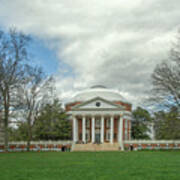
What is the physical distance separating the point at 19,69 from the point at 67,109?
40.4 m

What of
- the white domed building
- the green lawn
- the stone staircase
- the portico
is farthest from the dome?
the green lawn

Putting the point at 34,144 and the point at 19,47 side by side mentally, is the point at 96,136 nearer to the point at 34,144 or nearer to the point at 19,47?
the point at 34,144

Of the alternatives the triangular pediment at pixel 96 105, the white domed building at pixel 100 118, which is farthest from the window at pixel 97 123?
the triangular pediment at pixel 96 105

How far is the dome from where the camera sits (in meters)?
75.4

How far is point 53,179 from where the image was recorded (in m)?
13.0

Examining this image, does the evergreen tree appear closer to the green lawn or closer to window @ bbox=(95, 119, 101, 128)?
window @ bbox=(95, 119, 101, 128)

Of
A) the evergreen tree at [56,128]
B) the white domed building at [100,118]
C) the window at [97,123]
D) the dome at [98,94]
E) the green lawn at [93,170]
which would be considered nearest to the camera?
the green lawn at [93,170]

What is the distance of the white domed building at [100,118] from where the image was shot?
67.1m

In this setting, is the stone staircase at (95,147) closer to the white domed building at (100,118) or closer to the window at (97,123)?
the white domed building at (100,118)

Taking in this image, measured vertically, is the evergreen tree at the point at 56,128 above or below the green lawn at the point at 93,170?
above

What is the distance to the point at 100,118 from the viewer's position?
71250mm

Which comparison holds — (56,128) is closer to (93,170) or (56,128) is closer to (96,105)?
(96,105)

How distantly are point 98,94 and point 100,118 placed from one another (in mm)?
7015

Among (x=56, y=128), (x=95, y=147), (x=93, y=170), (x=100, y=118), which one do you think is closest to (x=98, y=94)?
(x=100, y=118)
